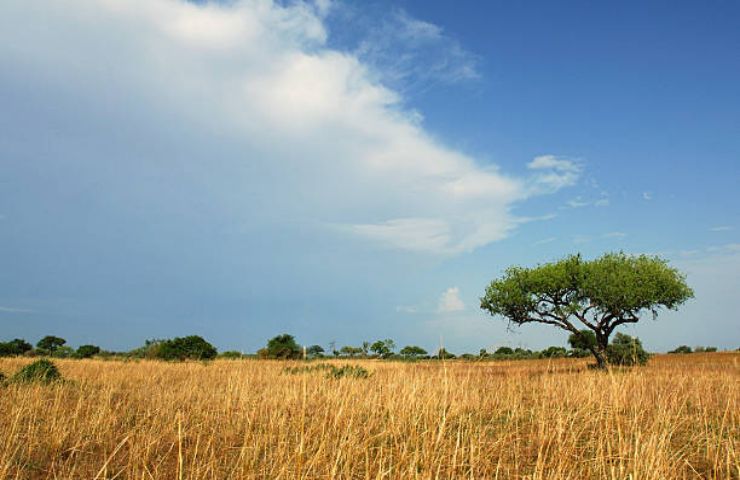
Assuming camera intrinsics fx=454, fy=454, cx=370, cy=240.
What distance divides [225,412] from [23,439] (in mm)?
2965

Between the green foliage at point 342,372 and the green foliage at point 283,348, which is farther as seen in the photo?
the green foliage at point 283,348

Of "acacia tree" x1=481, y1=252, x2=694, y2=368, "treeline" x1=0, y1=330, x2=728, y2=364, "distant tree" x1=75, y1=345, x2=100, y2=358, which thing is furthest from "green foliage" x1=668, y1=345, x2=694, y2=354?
"distant tree" x1=75, y1=345, x2=100, y2=358

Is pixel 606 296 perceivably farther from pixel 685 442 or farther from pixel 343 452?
pixel 343 452

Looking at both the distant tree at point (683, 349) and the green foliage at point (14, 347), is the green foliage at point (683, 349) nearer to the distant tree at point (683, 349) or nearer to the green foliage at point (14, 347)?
the distant tree at point (683, 349)

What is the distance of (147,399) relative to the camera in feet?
34.1

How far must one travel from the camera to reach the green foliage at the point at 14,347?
40.5 m

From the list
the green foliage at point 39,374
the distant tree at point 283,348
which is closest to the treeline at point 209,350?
the distant tree at point 283,348

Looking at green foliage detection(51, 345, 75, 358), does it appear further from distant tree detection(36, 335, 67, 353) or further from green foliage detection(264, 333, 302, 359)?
green foliage detection(264, 333, 302, 359)

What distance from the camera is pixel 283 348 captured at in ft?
135

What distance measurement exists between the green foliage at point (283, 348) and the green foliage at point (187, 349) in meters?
5.28

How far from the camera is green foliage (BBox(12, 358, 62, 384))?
42.1 ft

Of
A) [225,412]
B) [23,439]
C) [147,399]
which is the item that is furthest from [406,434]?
[147,399]

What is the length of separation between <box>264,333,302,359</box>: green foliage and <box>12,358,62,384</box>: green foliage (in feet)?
89.8

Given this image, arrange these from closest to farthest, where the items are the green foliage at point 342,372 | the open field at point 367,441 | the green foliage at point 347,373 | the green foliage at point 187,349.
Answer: the open field at point 367,441 → the green foliage at point 347,373 → the green foliage at point 342,372 → the green foliage at point 187,349
